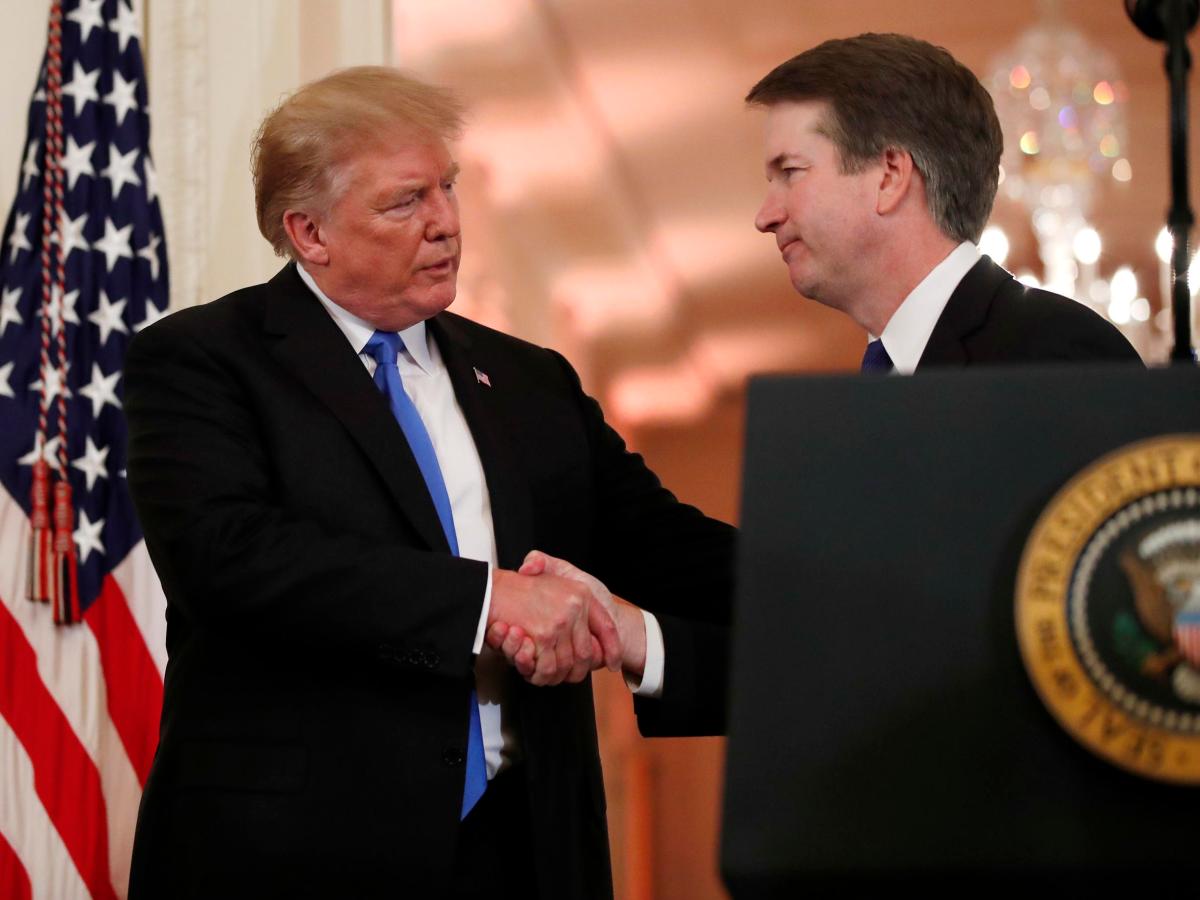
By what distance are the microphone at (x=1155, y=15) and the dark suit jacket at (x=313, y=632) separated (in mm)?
963

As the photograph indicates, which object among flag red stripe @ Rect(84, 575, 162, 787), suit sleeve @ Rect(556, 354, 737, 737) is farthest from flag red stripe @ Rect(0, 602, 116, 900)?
suit sleeve @ Rect(556, 354, 737, 737)

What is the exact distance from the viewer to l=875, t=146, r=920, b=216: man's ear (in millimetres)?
2049

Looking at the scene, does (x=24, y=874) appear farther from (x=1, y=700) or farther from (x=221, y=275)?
(x=221, y=275)

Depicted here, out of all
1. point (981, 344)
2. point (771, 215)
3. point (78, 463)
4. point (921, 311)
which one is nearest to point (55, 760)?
point (78, 463)

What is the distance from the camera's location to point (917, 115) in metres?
2.07

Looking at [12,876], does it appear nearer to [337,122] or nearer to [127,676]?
[127,676]

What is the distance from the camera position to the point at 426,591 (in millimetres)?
1841

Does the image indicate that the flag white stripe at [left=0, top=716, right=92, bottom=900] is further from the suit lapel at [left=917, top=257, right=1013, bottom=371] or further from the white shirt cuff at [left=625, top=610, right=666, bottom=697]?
the suit lapel at [left=917, top=257, right=1013, bottom=371]

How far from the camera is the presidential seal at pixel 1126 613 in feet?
2.69

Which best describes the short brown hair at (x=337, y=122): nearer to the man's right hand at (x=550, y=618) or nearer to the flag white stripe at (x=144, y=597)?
the man's right hand at (x=550, y=618)

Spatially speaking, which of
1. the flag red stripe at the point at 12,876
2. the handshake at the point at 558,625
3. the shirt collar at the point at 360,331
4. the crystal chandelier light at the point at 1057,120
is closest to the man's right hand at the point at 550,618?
Answer: the handshake at the point at 558,625

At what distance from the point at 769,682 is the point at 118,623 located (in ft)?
7.93

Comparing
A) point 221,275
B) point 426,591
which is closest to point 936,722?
point 426,591

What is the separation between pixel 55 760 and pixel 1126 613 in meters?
2.51
